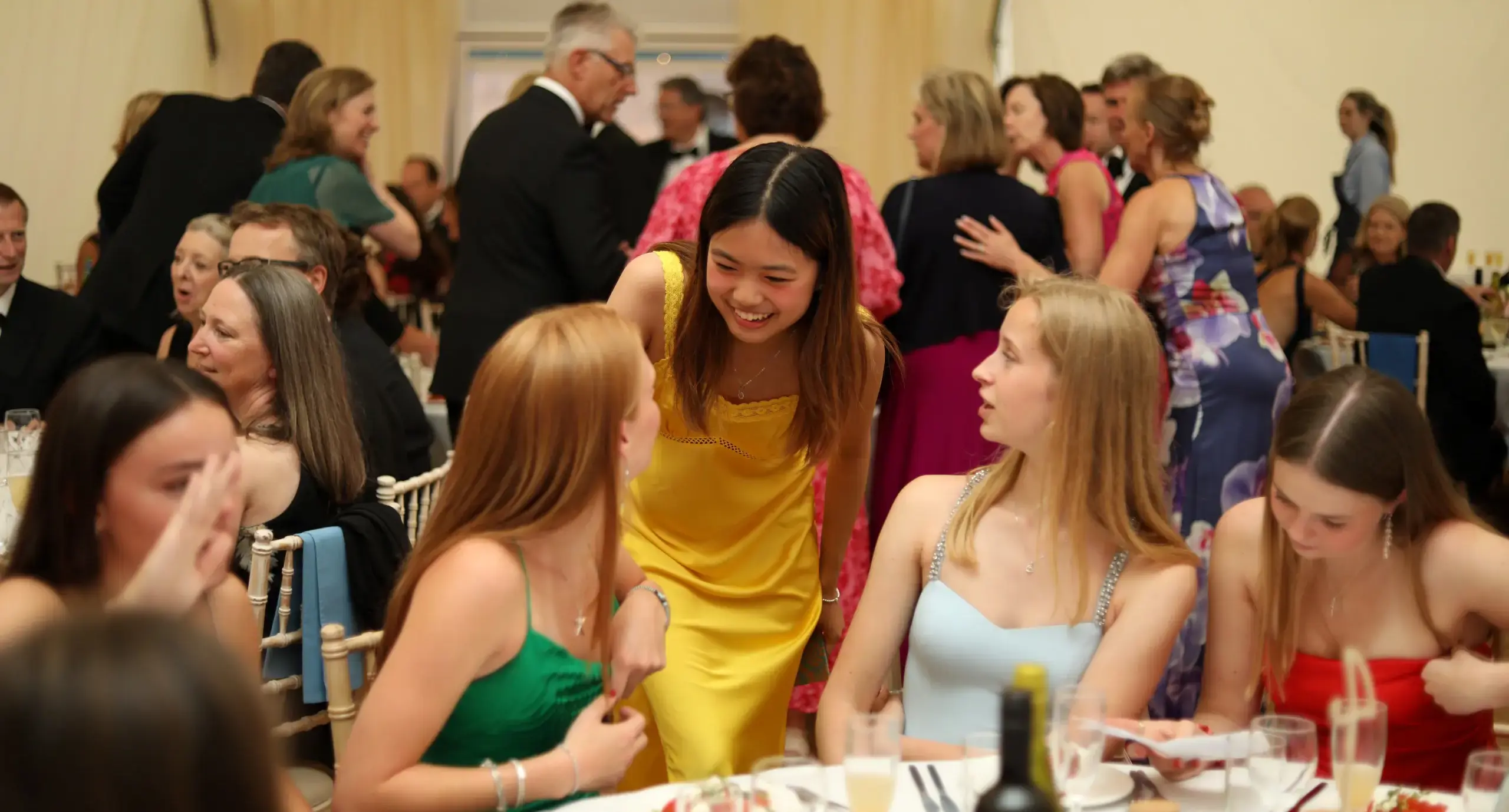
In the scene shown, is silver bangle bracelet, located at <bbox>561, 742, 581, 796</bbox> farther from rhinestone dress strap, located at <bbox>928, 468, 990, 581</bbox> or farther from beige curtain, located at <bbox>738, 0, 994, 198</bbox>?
beige curtain, located at <bbox>738, 0, 994, 198</bbox>

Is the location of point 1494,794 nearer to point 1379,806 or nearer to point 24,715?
point 1379,806

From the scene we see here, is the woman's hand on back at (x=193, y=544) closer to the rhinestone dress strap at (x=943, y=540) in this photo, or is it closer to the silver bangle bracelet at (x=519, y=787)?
the silver bangle bracelet at (x=519, y=787)

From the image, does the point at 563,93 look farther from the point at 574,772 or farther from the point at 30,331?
the point at 574,772

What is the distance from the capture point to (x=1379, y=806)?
5.35ft

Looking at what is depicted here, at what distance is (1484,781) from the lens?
1570mm

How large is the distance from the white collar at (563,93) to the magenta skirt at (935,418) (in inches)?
45.3

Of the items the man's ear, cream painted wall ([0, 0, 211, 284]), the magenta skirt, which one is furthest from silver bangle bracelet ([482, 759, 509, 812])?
cream painted wall ([0, 0, 211, 284])

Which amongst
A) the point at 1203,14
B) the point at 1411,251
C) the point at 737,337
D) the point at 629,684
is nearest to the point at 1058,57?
the point at 1203,14

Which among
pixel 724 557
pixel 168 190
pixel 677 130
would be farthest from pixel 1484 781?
pixel 677 130

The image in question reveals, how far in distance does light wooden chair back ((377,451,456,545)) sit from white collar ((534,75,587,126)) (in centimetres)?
132

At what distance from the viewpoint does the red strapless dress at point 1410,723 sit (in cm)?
206

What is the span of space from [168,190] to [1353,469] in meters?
3.40

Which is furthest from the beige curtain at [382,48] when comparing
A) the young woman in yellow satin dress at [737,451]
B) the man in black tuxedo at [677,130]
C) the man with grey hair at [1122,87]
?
the young woman in yellow satin dress at [737,451]

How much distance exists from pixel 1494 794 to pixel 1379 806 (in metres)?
0.12
